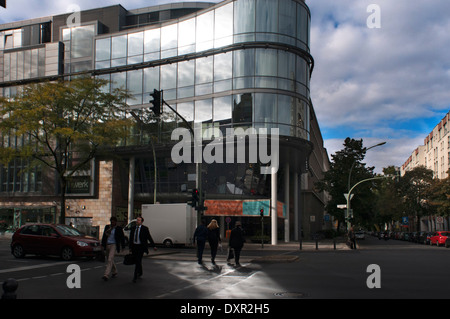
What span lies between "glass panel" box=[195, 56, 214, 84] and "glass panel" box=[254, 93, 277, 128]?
4.88 metres

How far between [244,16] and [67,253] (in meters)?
25.5

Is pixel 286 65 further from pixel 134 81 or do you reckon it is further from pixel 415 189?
pixel 415 189

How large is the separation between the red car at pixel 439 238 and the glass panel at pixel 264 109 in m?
19.1

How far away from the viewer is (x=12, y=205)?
146 ft

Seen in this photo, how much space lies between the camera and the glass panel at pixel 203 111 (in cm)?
3650

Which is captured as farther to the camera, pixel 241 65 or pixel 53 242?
pixel 241 65

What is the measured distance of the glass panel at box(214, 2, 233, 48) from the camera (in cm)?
3612

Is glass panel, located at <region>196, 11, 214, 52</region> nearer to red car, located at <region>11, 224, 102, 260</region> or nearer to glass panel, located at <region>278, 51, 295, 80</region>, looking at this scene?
glass panel, located at <region>278, 51, 295, 80</region>

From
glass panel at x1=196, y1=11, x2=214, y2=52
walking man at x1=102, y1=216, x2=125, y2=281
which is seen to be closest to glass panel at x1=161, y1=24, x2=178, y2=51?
glass panel at x1=196, y1=11, x2=214, y2=52

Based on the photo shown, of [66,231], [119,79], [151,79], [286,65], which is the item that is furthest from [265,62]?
[66,231]

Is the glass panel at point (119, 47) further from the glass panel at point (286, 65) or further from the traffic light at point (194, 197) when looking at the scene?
the traffic light at point (194, 197)

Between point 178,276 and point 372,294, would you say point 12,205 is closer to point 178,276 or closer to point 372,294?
point 178,276

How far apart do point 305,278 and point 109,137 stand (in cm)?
2338

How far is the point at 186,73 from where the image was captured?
38.3 metres
